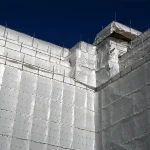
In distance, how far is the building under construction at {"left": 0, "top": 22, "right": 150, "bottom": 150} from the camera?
1092cm

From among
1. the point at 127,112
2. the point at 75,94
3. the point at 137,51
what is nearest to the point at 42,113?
the point at 75,94

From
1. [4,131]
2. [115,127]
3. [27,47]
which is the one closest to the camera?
[4,131]

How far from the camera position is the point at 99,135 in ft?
40.5

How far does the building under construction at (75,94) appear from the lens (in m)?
10.9

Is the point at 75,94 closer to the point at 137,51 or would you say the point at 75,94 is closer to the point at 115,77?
the point at 115,77

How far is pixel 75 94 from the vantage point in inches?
514

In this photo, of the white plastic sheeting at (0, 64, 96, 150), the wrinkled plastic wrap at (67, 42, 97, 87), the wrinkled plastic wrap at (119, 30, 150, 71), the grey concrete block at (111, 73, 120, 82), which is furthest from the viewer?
the wrinkled plastic wrap at (67, 42, 97, 87)

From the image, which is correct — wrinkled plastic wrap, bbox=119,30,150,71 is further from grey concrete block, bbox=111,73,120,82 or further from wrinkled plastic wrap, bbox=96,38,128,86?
grey concrete block, bbox=111,73,120,82

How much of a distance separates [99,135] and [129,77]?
2.81 meters

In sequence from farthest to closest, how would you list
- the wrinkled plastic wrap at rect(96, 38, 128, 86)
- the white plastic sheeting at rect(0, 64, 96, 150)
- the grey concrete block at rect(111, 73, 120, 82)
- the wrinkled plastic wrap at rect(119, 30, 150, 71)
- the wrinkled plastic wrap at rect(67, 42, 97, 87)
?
the wrinkled plastic wrap at rect(67, 42, 97, 87) < the wrinkled plastic wrap at rect(96, 38, 128, 86) < the wrinkled plastic wrap at rect(119, 30, 150, 71) < the grey concrete block at rect(111, 73, 120, 82) < the white plastic sheeting at rect(0, 64, 96, 150)

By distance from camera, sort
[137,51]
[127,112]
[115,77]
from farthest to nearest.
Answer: [137,51]
[115,77]
[127,112]

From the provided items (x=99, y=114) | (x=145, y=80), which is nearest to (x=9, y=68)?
(x=99, y=114)

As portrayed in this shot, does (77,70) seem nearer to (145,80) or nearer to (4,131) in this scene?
(145,80)

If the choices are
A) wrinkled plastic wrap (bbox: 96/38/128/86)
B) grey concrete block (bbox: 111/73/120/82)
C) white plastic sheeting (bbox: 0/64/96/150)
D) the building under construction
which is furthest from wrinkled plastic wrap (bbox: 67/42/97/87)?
grey concrete block (bbox: 111/73/120/82)
